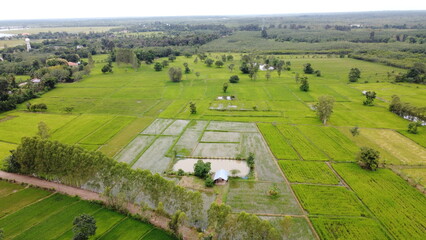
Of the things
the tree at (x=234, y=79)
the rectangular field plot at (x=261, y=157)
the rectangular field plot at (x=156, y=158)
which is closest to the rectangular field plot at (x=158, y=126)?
the rectangular field plot at (x=156, y=158)

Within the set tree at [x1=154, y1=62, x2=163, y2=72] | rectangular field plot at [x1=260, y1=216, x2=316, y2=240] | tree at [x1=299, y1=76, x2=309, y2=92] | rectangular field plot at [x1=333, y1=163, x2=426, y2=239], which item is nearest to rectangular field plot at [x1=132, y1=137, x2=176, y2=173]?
rectangular field plot at [x1=260, y1=216, x2=316, y2=240]

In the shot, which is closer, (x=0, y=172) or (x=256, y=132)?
(x=0, y=172)

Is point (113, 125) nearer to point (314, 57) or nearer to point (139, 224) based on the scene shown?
point (139, 224)

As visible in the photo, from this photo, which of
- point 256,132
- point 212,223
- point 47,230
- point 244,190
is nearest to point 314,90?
point 256,132

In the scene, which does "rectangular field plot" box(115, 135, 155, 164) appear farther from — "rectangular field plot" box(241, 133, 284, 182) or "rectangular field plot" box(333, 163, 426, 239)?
"rectangular field plot" box(333, 163, 426, 239)

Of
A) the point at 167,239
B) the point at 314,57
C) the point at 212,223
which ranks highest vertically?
the point at 314,57

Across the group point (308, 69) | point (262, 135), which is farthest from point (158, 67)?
point (262, 135)
